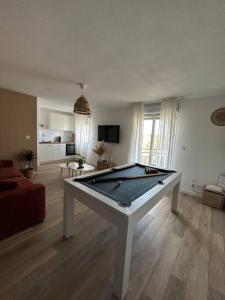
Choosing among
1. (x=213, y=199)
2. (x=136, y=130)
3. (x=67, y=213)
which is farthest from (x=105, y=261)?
(x=136, y=130)

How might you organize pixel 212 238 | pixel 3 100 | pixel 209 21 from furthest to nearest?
pixel 3 100 → pixel 212 238 → pixel 209 21

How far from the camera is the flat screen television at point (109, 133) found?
5.02 metres

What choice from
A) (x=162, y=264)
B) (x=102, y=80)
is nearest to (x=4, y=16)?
(x=102, y=80)

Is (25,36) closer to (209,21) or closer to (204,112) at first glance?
(209,21)

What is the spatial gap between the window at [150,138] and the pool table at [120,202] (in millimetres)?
2030

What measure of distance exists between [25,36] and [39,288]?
2.57 metres

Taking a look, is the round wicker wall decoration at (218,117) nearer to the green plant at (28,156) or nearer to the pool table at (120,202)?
the pool table at (120,202)

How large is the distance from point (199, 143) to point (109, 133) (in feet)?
9.74

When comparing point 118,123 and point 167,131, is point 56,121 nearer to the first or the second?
point 118,123

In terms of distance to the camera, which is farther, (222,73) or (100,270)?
(222,73)

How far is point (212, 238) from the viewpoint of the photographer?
206cm

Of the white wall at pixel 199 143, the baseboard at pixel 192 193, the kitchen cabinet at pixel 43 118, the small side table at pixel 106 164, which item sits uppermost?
the kitchen cabinet at pixel 43 118

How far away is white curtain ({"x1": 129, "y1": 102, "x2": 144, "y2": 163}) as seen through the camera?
4359mm

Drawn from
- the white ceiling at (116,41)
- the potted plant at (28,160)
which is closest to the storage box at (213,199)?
the white ceiling at (116,41)
